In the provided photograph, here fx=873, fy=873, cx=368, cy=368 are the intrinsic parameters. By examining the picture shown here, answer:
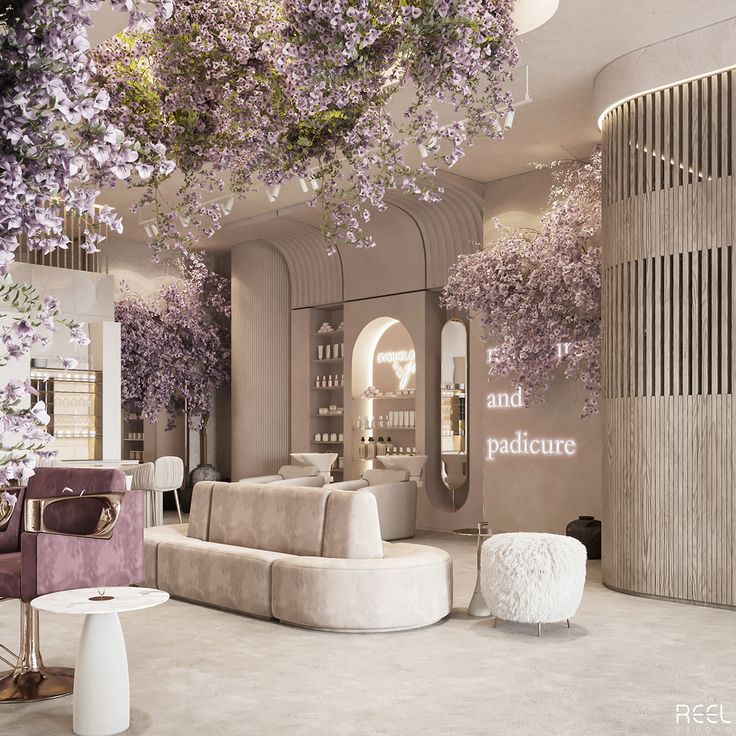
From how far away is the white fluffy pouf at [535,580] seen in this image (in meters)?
5.66

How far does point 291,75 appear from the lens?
125 inches

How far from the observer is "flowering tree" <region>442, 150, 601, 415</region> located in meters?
8.62

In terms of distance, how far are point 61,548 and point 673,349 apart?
15.5 feet

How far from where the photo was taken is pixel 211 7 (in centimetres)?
322

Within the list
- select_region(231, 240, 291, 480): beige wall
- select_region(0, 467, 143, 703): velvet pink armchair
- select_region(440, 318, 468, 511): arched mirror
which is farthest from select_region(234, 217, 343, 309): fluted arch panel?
select_region(0, 467, 143, 703): velvet pink armchair

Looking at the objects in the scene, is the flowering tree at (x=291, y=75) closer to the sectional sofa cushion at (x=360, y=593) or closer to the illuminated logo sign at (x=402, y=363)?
the sectional sofa cushion at (x=360, y=593)

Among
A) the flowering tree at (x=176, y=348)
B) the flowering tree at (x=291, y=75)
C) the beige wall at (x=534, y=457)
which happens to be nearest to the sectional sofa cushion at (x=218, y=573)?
the flowering tree at (x=291, y=75)

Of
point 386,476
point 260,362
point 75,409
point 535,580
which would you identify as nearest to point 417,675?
point 535,580

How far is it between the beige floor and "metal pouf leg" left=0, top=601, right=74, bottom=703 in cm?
11

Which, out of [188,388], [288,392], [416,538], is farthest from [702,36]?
[188,388]

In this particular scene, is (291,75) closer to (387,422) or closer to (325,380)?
(387,422)

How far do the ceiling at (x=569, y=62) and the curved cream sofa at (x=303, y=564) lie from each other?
3.66 metres

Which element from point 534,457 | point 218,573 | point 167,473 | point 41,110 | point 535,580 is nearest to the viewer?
point 41,110

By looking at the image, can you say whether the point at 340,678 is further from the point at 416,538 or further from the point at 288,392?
the point at 288,392
